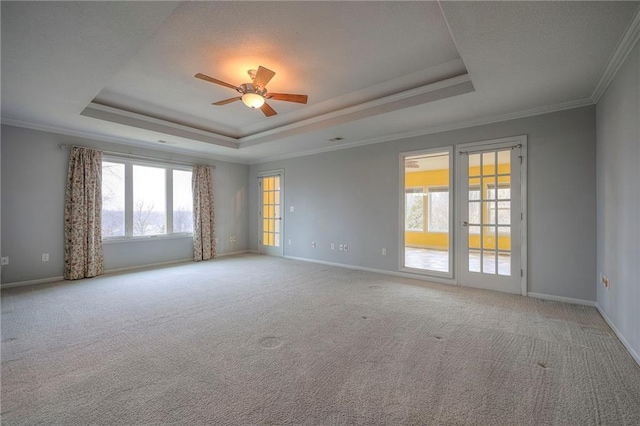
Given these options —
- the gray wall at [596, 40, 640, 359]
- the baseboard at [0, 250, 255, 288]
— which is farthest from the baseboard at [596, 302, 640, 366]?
the baseboard at [0, 250, 255, 288]

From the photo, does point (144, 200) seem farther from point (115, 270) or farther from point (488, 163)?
point (488, 163)

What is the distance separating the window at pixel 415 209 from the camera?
9.45 metres

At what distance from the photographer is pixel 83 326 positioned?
2.87 meters

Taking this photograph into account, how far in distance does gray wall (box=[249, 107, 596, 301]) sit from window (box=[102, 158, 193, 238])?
5.94 feet

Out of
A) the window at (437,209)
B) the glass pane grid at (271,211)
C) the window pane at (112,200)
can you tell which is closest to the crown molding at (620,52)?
the glass pane grid at (271,211)

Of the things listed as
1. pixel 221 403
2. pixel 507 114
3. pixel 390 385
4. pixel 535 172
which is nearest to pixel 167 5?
pixel 221 403

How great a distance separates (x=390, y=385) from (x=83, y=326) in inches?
120

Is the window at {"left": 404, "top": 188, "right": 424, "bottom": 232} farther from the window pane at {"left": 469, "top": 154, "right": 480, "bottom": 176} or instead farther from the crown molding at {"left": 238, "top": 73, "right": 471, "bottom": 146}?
the crown molding at {"left": 238, "top": 73, "right": 471, "bottom": 146}

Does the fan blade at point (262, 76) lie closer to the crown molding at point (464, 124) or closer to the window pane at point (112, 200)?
the crown molding at point (464, 124)

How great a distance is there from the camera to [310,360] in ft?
7.28

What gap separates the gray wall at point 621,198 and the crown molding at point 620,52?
60 millimetres

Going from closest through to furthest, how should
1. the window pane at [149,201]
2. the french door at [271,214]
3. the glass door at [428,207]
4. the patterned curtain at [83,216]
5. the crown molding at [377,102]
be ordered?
the crown molding at [377,102], the patterned curtain at [83,216], the window pane at [149,201], the french door at [271,214], the glass door at [428,207]

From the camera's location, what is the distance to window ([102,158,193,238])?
5.30 metres

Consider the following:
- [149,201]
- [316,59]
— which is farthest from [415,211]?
[149,201]
